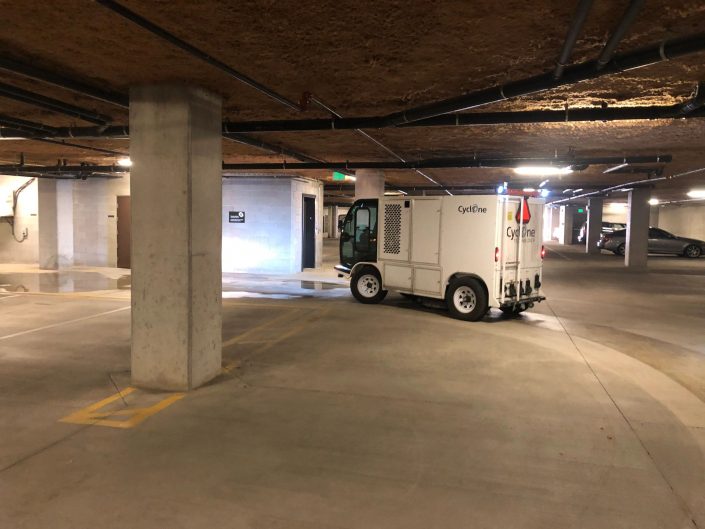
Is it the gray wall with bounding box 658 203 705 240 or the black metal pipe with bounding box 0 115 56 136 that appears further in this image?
the gray wall with bounding box 658 203 705 240

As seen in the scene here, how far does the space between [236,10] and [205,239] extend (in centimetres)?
285

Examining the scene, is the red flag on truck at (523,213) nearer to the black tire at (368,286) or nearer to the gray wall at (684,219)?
the black tire at (368,286)

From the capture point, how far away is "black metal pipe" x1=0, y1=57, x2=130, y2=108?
5.30 meters

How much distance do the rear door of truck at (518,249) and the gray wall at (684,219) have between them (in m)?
32.2

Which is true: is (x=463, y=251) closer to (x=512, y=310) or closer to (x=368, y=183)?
(x=512, y=310)

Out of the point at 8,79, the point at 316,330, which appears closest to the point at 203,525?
the point at 8,79

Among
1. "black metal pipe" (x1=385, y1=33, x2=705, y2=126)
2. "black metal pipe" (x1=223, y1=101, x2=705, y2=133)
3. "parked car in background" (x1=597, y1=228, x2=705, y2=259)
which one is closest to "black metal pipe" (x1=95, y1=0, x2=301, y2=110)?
"black metal pipe" (x1=223, y1=101, x2=705, y2=133)

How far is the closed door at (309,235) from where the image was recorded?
1995 cm

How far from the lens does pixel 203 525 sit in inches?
134

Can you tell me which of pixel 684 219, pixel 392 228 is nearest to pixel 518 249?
pixel 392 228

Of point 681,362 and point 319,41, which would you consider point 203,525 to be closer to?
point 319,41

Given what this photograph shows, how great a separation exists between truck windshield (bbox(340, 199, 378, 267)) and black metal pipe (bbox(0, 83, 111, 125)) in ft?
19.9

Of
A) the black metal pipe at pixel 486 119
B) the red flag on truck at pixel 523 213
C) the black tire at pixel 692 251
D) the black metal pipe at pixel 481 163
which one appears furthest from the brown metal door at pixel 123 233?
the black tire at pixel 692 251

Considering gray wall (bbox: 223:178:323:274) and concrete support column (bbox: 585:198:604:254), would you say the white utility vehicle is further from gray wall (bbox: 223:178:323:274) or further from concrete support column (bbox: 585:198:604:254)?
concrete support column (bbox: 585:198:604:254)
